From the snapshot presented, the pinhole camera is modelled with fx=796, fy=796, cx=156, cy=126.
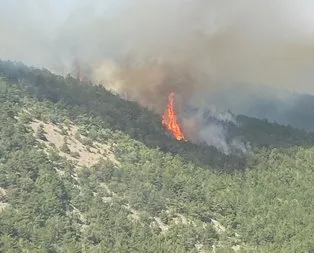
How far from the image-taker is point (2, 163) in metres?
190

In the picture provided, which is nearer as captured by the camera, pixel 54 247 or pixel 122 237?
pixel 54 247

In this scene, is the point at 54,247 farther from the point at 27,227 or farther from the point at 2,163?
the point at 2,163

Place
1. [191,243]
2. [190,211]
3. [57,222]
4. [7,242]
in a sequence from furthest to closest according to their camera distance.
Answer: [190,211]
[191,243]
[57,222]
[7,242]

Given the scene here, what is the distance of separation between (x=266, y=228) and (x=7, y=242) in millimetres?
71427

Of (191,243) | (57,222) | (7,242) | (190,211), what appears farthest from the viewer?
(190,211)

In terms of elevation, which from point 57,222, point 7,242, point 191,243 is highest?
point 191,243

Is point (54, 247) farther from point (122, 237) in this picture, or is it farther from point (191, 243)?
point (191, 243)

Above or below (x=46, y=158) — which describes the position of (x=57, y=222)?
below

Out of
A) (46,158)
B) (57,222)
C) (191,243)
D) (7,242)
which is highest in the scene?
(46,158)

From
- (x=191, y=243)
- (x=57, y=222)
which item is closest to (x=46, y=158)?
(x=57, y=222)

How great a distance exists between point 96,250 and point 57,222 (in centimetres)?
1168

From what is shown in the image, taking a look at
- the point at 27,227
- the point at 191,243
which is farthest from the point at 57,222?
the point at 191,243

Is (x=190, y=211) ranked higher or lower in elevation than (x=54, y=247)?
higher

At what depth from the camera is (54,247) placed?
16212cm
